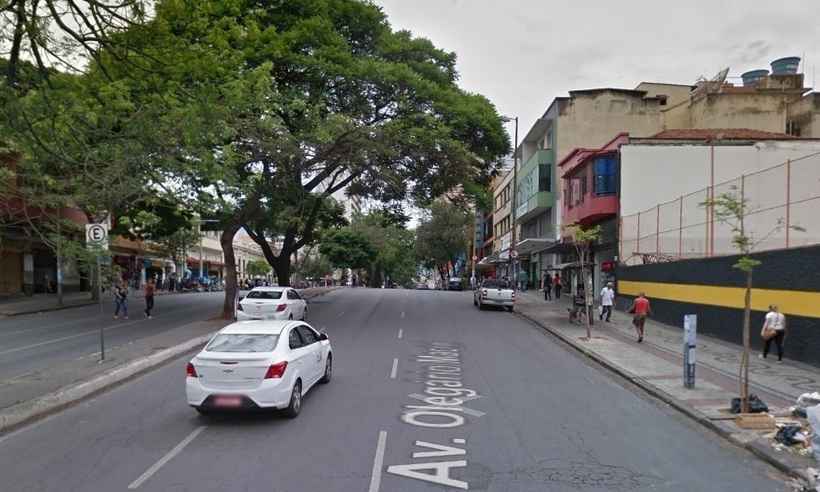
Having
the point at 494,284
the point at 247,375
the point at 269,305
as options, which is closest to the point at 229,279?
the point at 269,305

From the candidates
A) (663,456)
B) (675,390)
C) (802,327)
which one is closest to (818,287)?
(802,327)

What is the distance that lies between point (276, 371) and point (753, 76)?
1837 inches

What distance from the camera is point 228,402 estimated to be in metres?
8.93

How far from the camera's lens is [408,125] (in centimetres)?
2317

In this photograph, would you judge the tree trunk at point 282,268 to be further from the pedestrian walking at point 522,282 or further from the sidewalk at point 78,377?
the pedestrian walking at point 522,282

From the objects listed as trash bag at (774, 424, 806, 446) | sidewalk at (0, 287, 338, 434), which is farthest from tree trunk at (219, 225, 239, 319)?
trash bag at (774, 424, 806, 446)

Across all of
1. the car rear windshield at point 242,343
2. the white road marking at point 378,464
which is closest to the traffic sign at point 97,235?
the car rear windshield at point 242,343

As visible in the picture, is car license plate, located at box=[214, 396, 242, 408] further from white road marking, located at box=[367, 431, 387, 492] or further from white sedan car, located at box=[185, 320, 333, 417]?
white road marking, located at box=[367, 431, 387, 492]

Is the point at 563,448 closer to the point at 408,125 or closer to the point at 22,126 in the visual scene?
the point at 22,126

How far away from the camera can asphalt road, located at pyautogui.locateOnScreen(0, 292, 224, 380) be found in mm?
15367

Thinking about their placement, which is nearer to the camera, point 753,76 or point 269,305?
point 269,305

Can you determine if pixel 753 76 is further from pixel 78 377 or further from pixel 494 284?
pixel 78 377

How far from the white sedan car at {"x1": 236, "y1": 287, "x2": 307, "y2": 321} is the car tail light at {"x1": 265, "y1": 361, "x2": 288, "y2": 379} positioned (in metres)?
12.5

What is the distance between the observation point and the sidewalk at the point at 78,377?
32.6 ft
